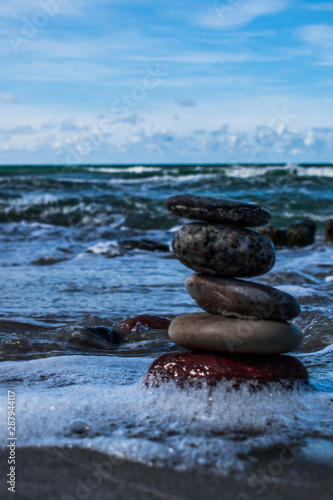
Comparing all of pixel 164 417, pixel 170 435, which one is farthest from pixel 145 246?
pixel 170 435

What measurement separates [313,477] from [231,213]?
1.47 metres

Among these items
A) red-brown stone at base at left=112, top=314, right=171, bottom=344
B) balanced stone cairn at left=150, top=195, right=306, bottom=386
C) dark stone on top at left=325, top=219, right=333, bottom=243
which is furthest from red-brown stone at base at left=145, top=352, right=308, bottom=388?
dark stone on top at left=325, top=219, right=333, bottom=243

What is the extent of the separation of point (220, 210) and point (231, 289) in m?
0.44

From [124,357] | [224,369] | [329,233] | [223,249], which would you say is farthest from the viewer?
[329,233]

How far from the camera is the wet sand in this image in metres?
1.80

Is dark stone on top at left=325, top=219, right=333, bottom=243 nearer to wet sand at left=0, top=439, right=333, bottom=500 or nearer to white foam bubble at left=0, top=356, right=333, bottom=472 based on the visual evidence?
white foam bubble at left=0, top=356, right=333, bottom=472

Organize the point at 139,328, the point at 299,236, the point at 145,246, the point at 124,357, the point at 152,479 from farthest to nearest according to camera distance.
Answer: the point at 299,236
the point at 145,246
the point at 139,328
the point at 124,357
the point at 152,479

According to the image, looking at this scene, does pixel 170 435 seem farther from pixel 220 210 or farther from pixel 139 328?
pixel 139 328

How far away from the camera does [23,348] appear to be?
3.79m

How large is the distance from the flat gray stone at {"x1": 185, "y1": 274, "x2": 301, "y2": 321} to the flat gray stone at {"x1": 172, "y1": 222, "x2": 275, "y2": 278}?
0.27ft

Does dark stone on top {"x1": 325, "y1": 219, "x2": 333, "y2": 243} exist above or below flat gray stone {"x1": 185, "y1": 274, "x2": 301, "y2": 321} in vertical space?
below

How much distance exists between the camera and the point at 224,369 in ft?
9.19

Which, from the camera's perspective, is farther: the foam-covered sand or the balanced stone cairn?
the balanced stone cairn

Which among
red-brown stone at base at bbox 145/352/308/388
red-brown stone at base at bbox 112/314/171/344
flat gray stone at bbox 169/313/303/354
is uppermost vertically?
flat gray stone at bbox 169/313/303/354
